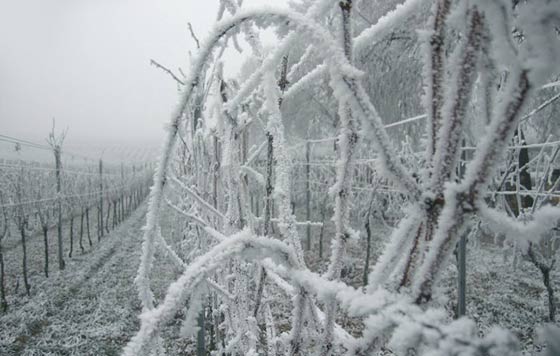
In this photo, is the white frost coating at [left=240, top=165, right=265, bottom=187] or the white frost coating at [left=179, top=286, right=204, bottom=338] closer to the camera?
the white frost coating at [left=179, top=286, right=204, bottom=338]

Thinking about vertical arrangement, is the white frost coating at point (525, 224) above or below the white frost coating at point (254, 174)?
below

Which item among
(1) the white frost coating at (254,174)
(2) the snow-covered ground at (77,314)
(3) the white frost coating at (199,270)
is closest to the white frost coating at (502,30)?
(3) the white frost coating at (199,270)

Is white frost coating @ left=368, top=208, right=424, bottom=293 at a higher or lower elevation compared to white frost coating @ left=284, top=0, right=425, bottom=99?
lower

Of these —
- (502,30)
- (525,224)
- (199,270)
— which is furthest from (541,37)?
(199,270)

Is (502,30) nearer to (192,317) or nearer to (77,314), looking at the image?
(192,317)

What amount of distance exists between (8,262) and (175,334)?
5.79 meters

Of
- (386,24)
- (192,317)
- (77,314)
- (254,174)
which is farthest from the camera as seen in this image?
(77,314)

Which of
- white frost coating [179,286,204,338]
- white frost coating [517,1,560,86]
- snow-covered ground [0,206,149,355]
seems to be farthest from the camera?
snow-covered ground [0,206,149,355]

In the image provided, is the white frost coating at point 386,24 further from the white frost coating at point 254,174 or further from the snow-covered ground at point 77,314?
the snow-covered ground at point 77,314

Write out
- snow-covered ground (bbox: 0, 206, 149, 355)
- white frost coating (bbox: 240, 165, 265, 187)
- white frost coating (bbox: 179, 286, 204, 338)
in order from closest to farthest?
white frost coating (bbox: 179, 286, 204, 338) < white frost coating (bbox: 240, 165, 265, 187) < snow-covered ground (bbox: 0, 206, 149, 355)

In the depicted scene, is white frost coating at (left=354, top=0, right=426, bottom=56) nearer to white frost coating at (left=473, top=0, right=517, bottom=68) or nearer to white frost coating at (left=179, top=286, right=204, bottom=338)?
white frost coating at (left=473, top=0, right=517, bottom=68)

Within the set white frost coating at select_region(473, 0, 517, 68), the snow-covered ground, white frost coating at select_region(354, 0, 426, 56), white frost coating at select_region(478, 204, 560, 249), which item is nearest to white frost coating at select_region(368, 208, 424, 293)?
white frost coating at select_region(478, 204, 560, 249)

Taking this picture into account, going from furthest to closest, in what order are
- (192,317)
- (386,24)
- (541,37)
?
(386,24)
(192,317)
(541,37)

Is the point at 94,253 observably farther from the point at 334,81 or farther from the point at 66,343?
the point at 334,81
